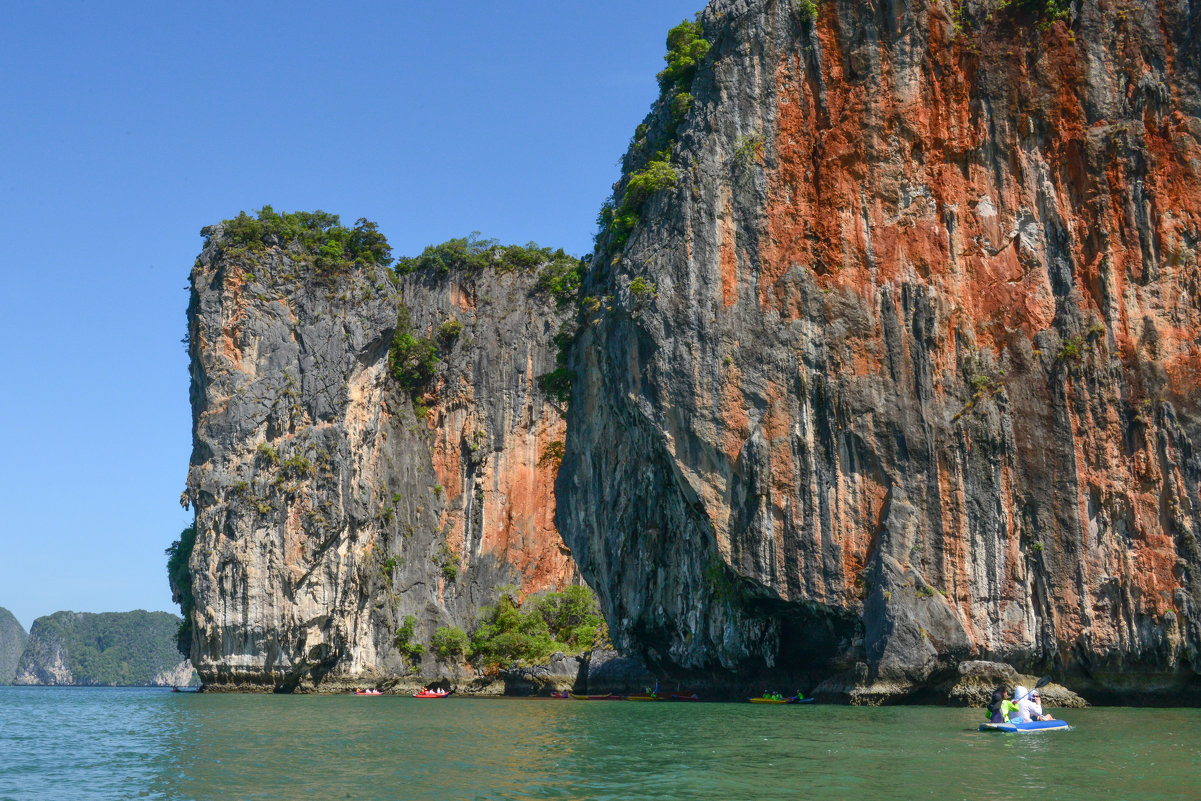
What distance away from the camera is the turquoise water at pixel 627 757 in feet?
52.0

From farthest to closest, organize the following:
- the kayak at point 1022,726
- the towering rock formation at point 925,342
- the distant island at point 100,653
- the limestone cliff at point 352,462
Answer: the distant island at point 100,653 → the limestone cliff at point 352,462 → the towering rock formation at point 925,342 → the kayak at point 1022,726

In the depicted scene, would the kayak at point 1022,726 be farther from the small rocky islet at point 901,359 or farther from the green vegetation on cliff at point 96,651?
the green vegetation on cliff at point 96,651

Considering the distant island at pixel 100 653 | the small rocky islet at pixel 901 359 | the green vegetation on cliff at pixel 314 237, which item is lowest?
the distant island at pixel 100 653

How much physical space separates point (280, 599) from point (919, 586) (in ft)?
114

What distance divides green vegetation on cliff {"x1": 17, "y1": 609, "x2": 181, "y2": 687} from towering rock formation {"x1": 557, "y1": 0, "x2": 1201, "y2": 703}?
148998mm

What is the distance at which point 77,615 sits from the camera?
17175cm

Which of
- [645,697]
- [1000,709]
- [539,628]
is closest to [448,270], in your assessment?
[539,628]

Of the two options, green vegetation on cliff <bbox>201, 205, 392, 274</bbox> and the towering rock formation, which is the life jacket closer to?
the towering rock formation

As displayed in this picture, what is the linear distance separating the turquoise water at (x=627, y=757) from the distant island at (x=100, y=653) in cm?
14254

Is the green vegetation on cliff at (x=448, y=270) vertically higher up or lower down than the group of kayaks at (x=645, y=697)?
higher up

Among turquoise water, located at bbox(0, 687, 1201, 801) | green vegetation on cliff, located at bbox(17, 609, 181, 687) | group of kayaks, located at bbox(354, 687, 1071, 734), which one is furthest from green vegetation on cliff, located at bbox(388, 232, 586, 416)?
green vegetation on cliff, located at bbox(17, 609, 181, 687)

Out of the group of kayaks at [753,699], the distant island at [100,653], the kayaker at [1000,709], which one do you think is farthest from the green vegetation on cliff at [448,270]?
the distant island at [100,653]

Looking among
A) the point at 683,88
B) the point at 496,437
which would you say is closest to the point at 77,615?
the point at 496,437

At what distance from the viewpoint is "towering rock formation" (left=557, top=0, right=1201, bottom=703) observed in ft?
102
